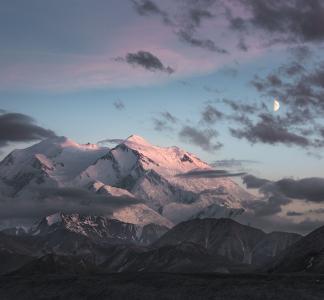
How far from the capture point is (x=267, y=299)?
18088 cm

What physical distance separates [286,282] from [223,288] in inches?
721

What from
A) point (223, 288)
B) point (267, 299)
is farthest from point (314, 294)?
point (223, 288)

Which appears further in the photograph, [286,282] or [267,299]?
[286,282]

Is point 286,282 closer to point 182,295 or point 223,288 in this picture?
point 223,288

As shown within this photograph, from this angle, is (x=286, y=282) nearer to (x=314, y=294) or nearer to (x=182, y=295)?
(x=314, y=294)

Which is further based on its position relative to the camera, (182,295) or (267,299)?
(182,295)

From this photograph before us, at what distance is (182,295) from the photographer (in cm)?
19850

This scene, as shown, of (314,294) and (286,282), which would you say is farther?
(286,282)

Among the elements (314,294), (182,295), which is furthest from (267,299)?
(182,295)

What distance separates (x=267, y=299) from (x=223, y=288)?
61.3 ft

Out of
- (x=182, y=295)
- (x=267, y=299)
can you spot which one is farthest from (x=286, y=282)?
(x=182, y=295)

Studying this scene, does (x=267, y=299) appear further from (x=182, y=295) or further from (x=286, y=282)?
(x=182, y=295)

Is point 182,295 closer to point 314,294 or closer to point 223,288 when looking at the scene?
point 223,288

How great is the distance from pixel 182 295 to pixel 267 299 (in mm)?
28604
